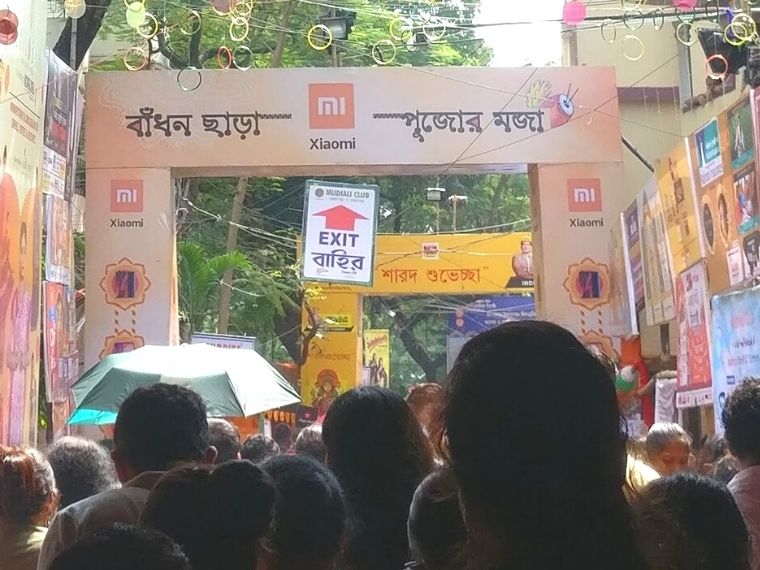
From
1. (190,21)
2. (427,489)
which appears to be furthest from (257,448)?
(190,21)

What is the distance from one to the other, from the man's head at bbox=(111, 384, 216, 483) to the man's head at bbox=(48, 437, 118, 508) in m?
0.72

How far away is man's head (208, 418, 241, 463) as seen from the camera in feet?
13.1

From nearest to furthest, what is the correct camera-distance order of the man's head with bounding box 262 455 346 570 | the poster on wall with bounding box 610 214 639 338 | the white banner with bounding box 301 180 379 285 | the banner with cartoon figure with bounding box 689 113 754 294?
1. the man's head with bounding box 262 455 346 570
2. the banner with cartoon figure with bounding box 689 113 754 294
3. the poster on wall with bounding box 610 214 639 338
4. the white banner with bounding box 301 180 379 285

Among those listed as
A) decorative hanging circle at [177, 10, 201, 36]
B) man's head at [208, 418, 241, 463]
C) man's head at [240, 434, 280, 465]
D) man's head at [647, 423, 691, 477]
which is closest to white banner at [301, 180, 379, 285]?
decorative hanging circle at [177, 10, 201, 36]

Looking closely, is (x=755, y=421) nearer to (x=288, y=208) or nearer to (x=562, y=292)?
(x=562, y=292)

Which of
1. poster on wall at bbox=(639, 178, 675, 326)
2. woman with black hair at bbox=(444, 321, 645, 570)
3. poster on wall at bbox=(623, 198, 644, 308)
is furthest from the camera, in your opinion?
poster on wall at bbox=(623, 198, 644, 308)

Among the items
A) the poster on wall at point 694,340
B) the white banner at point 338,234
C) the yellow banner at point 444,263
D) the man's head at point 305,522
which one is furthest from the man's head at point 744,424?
the yellow banner at point 444,263

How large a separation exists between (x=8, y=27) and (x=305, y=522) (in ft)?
17.7

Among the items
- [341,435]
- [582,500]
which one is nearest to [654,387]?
[341,435]

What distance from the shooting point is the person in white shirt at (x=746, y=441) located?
2.91 metres

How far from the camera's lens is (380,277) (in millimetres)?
16734

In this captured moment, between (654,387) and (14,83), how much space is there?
634 centimetres

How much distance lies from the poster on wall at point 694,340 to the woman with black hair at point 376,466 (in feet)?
15.9

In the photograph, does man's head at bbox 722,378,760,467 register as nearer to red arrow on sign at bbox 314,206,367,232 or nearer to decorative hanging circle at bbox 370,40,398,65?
decorative hanging circle at bbox 370,40,398,65
